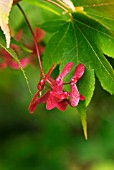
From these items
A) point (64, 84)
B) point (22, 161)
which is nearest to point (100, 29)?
point (64, 84)

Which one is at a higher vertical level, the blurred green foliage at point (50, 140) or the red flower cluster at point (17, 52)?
the red flower cluster at point (17, 52)

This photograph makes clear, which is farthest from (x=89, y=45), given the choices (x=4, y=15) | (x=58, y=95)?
(x=4, y=15)

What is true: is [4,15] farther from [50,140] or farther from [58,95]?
[50,140]

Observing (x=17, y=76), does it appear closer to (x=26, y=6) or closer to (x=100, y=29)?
(x=26, y=6)

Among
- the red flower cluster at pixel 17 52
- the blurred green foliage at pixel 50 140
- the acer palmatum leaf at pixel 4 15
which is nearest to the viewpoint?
the acer palmatum leaf at pixel 4 15

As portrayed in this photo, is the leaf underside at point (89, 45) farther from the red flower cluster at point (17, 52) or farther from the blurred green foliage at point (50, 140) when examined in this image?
the blurred green foliage at point (50, 140)

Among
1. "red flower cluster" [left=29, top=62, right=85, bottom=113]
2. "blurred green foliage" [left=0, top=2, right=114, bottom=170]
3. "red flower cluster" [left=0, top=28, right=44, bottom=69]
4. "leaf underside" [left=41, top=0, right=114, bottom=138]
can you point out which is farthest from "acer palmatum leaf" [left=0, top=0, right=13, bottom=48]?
"blurred green foliage" [left=0, top=2, right=114, bottom=170]

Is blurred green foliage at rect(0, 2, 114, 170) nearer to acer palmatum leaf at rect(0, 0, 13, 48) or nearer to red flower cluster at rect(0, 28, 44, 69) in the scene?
red flower cluster at rect(0, 28, 44, 69)

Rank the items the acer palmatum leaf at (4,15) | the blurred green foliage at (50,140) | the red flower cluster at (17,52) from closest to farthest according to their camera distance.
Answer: the acer palmatum leaf at (4,15) < the red flower cluster at (17,52) < the blurred green foliage at (50,140)

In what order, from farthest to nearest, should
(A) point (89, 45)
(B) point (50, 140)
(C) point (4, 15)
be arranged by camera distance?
(B) point (50, 140) < (A) point (89, 45) < (C) point (4, 15)

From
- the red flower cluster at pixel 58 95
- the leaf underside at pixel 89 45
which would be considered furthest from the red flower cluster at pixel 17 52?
the red flower cluster at pixel 58 95
